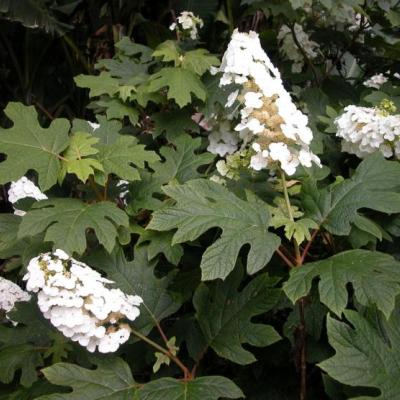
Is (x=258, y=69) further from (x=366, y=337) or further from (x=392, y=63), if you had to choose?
(x=392, y=63)

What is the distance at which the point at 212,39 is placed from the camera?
383cm

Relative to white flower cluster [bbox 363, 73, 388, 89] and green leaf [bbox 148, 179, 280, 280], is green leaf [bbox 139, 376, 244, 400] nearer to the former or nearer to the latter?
green leaf [bbox 148, 179, 280, 280]

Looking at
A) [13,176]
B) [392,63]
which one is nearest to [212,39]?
[392,63]

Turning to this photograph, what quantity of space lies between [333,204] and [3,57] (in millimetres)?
3437

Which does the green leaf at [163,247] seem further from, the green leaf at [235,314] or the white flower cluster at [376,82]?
the white flower cluster at [376,82]

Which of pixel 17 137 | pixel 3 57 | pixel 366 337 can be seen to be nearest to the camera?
pixel 366 337

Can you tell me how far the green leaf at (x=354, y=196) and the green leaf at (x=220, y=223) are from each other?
0.18 metres

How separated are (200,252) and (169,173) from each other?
0.29 m

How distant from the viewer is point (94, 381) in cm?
150

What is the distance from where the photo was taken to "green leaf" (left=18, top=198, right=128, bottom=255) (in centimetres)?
158

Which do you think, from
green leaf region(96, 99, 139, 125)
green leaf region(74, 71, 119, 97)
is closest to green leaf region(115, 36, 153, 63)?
green leaf region(74, 71, 119, 97)

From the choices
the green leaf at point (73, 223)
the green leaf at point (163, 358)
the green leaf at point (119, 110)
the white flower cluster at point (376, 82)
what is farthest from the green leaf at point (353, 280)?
the white flower cluster at point (376, 82)

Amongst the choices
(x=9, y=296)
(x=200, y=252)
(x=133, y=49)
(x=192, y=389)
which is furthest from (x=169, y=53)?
(x=192, y=389)

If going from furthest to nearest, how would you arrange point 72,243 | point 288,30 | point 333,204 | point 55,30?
point 55,30
point 288,30
point 333,204
point 72,243
